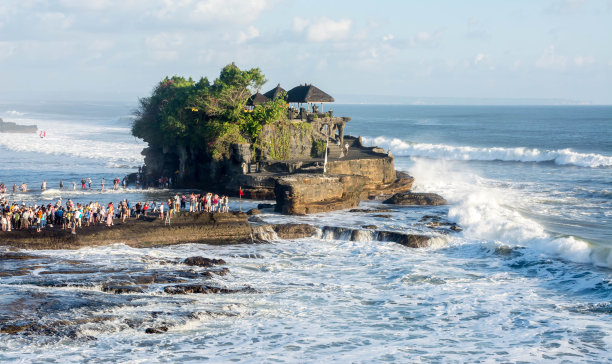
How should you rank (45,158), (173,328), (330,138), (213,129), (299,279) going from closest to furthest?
(173,328) → (299,279) → (213,129) → (330,138) → (45,158)

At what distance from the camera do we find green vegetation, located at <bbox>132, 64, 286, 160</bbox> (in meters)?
41.2

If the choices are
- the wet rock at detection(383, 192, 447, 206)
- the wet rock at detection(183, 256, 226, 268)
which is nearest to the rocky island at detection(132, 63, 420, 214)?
the wet rock at detection(383, 192, 447, 206)

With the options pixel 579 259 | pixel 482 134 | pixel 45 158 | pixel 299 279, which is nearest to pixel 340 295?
pixel 299 279

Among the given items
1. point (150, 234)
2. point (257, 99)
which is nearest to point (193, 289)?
point (150, 234)

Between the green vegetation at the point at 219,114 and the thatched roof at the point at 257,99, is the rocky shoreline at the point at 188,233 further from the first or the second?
the thatched roof at the point at 257,99

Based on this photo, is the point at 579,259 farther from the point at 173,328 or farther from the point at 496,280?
the point at 173,328

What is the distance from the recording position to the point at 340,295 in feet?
70.2

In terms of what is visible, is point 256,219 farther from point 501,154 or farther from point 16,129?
point 16,129

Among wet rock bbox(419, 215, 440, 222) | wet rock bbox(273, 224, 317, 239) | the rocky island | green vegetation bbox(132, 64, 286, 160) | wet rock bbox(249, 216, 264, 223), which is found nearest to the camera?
wet rock bbox(273, 224, 317, 239)

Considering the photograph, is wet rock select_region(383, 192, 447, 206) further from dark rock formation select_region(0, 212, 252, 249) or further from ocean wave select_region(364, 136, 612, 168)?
ocean wave select_region(364, 136, 612, 168)

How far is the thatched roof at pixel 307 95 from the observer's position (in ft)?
151

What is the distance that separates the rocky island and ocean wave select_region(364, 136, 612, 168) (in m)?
26.6

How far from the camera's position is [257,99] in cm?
4556

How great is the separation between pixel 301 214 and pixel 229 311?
47.5ft
